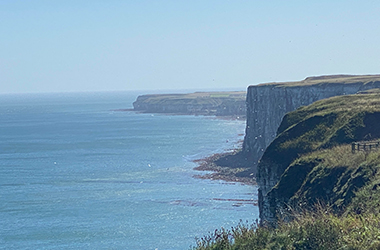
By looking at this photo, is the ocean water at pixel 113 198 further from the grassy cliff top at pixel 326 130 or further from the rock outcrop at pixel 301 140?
the grassy cliff top at pixel 326 130

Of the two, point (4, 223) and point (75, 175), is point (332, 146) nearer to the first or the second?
point (4, 223)

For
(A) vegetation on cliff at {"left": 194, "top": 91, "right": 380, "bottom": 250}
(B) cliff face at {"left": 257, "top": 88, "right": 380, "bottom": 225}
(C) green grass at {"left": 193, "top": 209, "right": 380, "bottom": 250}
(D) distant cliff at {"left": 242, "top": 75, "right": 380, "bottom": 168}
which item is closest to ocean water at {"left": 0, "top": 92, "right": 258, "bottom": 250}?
Result: (D) distant cliff at {"left": 242, "top": 75, "right": 380, "bottom": 168}

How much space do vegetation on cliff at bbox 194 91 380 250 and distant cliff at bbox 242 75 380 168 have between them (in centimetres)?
4034

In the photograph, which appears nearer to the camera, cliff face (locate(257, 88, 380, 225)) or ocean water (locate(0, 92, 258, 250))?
cliff face (locate(257, 88, 380, 225))

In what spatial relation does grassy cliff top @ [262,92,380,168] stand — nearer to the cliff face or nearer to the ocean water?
the cliff face

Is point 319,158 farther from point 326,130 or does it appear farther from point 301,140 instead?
point 326,130

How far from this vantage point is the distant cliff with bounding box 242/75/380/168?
→ 9384 centimetres

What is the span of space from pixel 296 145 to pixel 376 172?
1248 cm

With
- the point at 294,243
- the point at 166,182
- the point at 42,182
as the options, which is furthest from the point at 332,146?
the point at 42,182

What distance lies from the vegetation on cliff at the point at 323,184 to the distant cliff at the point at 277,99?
40.3 meters

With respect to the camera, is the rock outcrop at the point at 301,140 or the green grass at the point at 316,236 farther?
the rock outcrop at the point at 301,140

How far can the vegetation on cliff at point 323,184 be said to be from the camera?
66.8ft

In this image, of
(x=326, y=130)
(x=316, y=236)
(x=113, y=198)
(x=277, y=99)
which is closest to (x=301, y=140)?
(x=326, y=130)

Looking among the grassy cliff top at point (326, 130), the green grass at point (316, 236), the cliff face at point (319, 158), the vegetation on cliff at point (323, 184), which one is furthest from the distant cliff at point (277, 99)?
the green grass at point (316, 236)
